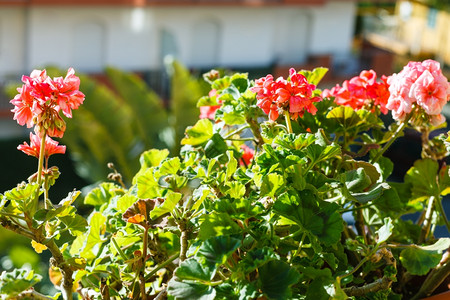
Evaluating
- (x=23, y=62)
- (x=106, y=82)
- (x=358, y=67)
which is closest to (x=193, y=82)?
(x=106, y=82)

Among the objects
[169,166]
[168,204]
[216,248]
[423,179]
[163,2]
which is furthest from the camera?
[163,2]

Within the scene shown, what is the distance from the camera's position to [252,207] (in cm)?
131

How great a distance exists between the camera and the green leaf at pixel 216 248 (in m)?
1.20

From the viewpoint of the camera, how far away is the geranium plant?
1293 mm

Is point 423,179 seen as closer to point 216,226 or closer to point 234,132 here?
point 234,132

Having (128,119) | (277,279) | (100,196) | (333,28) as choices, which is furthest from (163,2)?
(277,279)

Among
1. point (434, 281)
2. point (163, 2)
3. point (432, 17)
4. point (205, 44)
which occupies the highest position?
point (434, 281)

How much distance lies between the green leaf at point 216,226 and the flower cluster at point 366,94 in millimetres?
576

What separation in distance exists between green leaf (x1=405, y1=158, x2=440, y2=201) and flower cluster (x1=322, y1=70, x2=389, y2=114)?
150 mm

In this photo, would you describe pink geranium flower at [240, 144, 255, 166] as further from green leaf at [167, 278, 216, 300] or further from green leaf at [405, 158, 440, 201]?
green leaf at [167, 278, 216, 300]

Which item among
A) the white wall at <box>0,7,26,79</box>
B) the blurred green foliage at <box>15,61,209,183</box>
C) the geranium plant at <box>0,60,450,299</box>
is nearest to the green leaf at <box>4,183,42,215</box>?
the geranium plant at <box>0,60,450,299</box>

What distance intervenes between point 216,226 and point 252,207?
0.07 m

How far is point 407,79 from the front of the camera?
5.13 feet

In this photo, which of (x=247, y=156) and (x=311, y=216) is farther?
(x=247, y=156)
